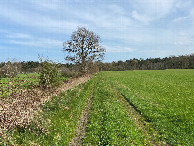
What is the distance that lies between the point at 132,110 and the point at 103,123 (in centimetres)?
443

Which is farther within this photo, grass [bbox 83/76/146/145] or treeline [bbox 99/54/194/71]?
treeline [bbox 99/54/194/71]

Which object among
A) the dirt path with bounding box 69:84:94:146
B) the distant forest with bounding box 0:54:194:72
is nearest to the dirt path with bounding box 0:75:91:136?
the dirt path with bounding box 69:84:94:146

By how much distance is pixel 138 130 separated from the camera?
29.7 feet

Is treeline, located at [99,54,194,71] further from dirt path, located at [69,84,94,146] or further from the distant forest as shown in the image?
dirt path, located at [69,84,94,146]

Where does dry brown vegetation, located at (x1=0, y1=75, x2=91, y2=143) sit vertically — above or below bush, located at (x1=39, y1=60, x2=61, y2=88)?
below

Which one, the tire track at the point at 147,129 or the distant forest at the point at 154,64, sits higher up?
the distant forest at the point at 154,64

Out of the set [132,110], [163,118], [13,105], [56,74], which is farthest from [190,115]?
[56,74]

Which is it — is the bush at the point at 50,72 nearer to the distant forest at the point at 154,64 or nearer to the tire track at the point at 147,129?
the tire track at the point at 147,129

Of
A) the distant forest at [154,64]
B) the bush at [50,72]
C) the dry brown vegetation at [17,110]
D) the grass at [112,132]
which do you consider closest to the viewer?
the dry brown vegetation at [17,110]

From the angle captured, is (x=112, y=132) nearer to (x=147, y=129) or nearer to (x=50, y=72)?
(x=147, y=129)

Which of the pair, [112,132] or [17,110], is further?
[112,132]

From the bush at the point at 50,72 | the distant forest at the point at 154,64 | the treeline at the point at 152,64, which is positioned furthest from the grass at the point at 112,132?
the treeline at the point at 152,64

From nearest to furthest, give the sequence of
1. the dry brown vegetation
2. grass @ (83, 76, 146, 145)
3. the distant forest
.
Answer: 1. the dry brown vegetation
2. grass @ (83, 76, 146, 145)
3. the distant forest

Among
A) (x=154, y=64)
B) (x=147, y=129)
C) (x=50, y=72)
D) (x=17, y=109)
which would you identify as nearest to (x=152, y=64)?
(x=154, y=64)
